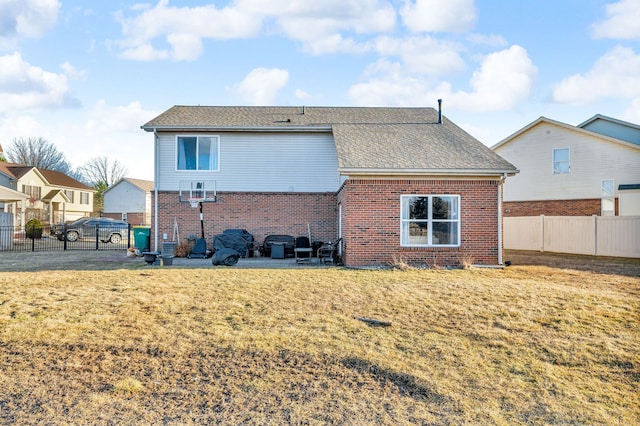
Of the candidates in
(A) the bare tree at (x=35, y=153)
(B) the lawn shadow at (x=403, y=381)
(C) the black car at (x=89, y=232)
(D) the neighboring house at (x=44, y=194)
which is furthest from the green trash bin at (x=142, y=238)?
(A) the bare tree at (x=35, y=153)

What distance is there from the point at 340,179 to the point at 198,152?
5.77 metres

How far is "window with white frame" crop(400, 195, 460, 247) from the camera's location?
12.9 meters

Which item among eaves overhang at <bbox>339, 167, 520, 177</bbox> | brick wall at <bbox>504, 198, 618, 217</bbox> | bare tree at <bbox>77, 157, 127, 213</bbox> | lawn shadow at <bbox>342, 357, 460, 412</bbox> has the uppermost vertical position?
bare tree at <bbox>77, 157, 127, 213</bbox>

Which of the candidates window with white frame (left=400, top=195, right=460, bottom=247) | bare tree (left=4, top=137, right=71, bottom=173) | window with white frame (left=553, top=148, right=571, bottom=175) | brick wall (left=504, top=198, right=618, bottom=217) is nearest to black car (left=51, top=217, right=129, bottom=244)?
window with white frame (left=400, top=195, right=460, bottom=247)

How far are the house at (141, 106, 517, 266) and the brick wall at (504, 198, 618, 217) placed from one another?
8.35m

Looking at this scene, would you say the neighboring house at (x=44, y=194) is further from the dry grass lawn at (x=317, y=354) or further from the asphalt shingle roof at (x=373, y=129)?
the dry grass lawn at (x=317, y=354)

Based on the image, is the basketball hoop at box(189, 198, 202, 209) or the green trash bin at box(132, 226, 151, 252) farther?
the green trash bin at box(132, 226, 151, 252)

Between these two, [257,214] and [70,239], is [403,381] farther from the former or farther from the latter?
[70,239]

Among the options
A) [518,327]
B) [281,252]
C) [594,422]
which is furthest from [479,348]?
[281,252]

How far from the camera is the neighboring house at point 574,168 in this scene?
65.5ft

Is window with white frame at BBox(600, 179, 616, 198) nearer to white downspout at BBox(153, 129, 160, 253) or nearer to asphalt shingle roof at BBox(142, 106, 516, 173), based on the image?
asphalt shingle roof at BBox(142, 106, 516, 173)

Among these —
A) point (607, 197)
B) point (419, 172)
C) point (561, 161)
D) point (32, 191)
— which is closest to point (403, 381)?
point (419, 172)

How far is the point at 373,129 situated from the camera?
653 inches

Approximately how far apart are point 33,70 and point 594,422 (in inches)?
1056
